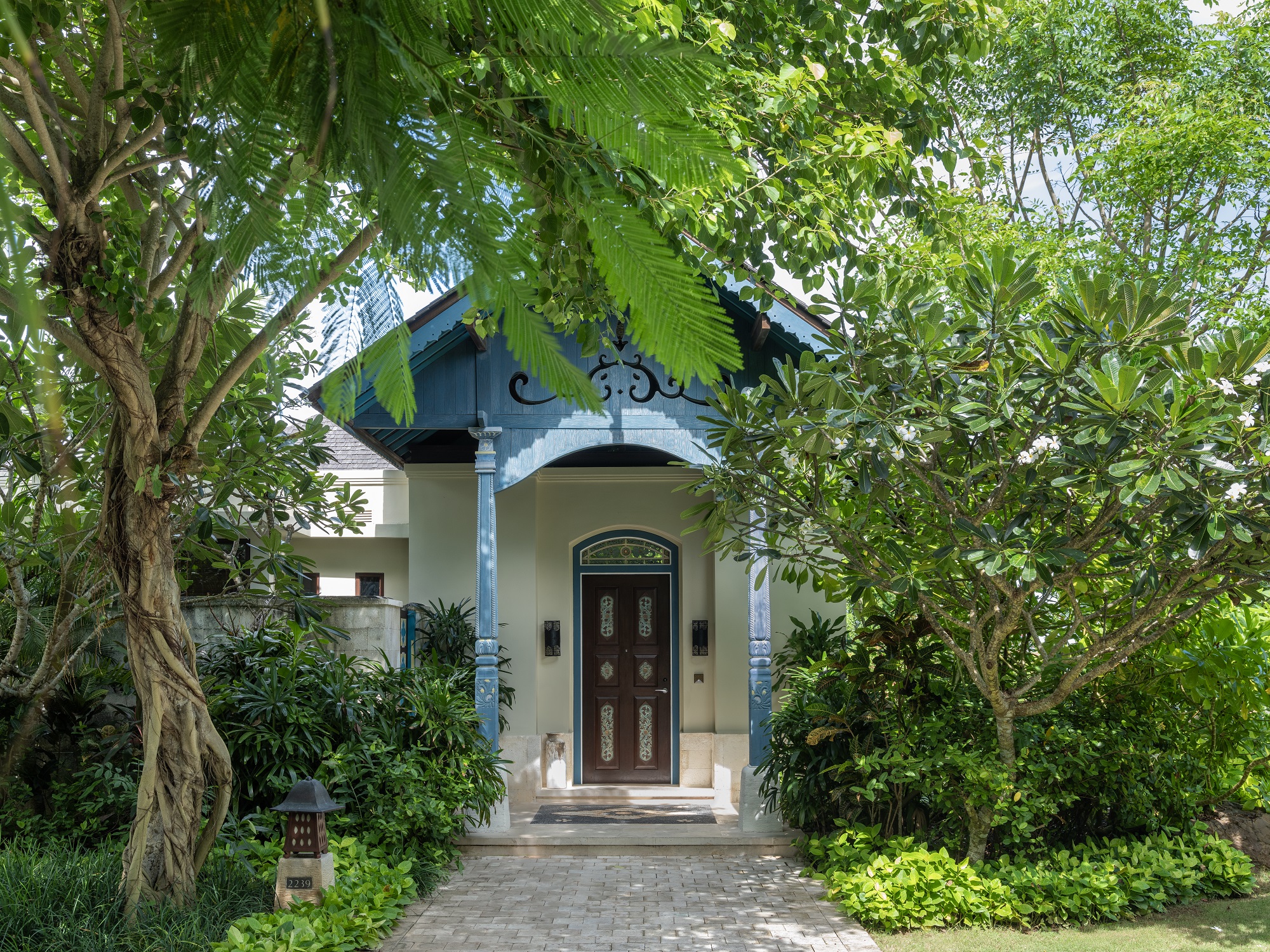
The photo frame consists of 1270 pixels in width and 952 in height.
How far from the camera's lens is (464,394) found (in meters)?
8.40

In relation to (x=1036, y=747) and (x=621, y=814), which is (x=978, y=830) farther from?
(x=621, y=814)

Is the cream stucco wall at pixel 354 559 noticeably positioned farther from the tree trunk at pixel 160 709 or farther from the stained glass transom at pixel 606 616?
the tree trunk at pixel 160 709

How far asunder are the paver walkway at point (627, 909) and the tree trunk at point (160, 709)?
1.24 m

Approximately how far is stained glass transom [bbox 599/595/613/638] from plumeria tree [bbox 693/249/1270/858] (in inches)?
169

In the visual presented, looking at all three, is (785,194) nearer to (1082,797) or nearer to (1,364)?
(1,364)

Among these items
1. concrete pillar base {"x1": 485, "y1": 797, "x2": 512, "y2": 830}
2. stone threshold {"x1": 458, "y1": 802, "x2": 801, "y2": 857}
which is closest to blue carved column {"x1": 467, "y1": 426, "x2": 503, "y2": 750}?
concrete pillar base {"x1": 485, "y1": 797, "x2": 512, "y2": 830}

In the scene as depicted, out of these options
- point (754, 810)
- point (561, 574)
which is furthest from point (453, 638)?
point (754, 810)

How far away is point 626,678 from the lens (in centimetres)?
1091

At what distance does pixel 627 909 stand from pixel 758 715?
91.6 inches

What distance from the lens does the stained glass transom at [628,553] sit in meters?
10.9

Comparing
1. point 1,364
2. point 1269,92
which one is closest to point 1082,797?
point 1,364

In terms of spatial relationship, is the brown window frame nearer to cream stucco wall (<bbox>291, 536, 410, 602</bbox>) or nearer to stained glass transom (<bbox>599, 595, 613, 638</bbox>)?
cream stucco wall (<bbox>291, 536, 410, 602</bbox>)

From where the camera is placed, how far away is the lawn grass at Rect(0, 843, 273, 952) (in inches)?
182

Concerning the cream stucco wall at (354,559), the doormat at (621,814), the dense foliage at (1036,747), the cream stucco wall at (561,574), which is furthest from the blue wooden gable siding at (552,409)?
the cream stucco wall at (354,559)
